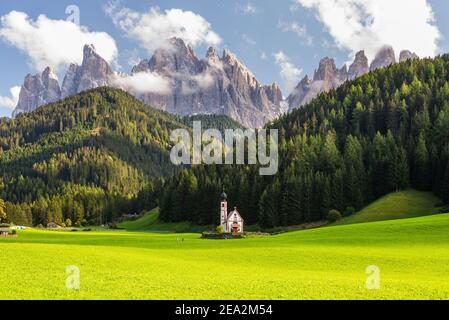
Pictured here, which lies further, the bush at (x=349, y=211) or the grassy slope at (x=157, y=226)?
the grassy slope at (x=157, y=226)

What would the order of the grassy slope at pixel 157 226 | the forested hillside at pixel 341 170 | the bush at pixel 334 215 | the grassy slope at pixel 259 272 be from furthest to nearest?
the grassy slope at pixel 157 226, the forested hillside at pixel 341 170, the bush at pixel 334 215, the grassy slope at pixel 259 272

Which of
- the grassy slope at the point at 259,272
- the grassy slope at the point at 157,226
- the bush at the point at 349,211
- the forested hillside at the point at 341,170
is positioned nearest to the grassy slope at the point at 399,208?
the bush at the point at 349,211

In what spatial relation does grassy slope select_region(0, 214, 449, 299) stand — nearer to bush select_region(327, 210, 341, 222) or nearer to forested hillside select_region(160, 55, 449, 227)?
bush select_region(327, 210, 341, 222)

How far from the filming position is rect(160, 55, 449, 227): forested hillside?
12356 cm

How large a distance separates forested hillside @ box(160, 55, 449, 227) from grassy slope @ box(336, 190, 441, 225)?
4.42 metres

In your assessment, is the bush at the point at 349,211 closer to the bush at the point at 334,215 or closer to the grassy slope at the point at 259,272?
the bush at the point at 334,215

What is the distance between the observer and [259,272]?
3672 cm

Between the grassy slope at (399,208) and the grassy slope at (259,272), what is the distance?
1662 inches

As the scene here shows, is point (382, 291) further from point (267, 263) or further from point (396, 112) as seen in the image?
point (396, 112)

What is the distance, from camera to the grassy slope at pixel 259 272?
2517 centimetres

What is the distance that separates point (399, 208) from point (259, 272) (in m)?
81.9

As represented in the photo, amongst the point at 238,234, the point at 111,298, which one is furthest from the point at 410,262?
the point at 238,234

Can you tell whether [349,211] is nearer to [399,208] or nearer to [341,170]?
[399,208]

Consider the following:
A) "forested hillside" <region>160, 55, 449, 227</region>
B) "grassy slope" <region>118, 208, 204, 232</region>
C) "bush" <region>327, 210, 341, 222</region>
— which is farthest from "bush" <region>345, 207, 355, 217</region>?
"grassy slope" <region>118, 208, 204, 232</region>
